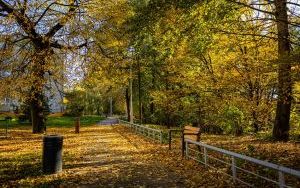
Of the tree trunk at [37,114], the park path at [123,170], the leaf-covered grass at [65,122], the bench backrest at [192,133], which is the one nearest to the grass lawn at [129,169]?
the park path at [123,170]

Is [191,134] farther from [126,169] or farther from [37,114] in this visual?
[37,114]

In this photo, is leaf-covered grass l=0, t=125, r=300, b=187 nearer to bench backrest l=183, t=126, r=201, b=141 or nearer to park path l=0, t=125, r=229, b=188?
park path l=0, t=125, r=229, b=188

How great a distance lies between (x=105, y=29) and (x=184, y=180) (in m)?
19.7

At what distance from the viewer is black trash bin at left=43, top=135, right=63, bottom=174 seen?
43.1 feet

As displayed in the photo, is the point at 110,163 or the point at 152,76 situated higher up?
the point at 152,76

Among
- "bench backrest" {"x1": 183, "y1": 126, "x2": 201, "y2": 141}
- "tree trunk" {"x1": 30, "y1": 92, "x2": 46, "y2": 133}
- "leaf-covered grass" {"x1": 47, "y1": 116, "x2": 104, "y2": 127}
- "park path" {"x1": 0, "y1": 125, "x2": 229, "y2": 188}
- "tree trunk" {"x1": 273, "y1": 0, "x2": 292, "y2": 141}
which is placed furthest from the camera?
"leaf-covered grass" {"x1": 47, "y1": 116, "x2": 104, "y2": 127}

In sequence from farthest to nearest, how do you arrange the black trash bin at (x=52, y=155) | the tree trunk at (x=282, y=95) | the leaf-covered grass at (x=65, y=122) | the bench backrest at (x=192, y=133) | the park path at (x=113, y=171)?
the leaf-covered grass at (x=65, y=122) → the tree trunk at (x=282, y=95) → the bench backrest at (x=192, y=133) → the black trash bin at (x=52, y=155) → the park path at (x=113, y=171)

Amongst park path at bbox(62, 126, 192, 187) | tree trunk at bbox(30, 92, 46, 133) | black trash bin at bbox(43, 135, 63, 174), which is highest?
tree trunk at bbox(30, 92, 46, 133)

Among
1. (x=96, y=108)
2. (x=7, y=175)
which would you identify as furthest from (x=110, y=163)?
(x=96, y=108)

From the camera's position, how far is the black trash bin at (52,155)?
1314 centimetres

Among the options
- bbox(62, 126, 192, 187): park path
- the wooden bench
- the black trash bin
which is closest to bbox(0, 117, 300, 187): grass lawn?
bbox(62, 126, 192, 187): park path

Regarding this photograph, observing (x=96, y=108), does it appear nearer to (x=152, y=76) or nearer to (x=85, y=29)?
(x=152, y=76)

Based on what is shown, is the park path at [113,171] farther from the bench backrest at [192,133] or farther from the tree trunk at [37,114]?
the tree trunk at [37,114]

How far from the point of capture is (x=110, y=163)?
1506cm
